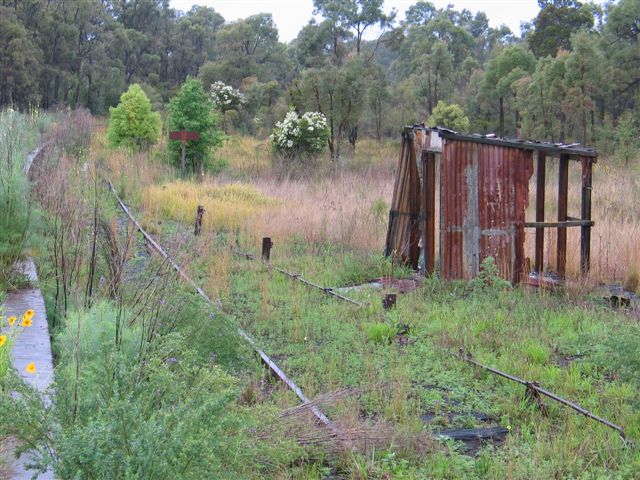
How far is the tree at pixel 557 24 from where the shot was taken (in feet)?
156

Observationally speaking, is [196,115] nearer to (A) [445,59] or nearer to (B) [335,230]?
(B) [335,230]

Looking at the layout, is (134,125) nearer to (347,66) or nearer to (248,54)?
(347,66)

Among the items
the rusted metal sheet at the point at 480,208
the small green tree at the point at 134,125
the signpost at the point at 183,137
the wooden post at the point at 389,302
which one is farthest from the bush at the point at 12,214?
the small green tree at the point at 134,125

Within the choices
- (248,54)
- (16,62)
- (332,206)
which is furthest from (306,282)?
(248,54)

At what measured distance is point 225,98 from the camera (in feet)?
152

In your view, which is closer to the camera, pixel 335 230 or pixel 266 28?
pixel 335 230

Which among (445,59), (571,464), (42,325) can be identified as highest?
(445,59)

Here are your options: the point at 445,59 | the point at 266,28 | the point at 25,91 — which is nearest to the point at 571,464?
the point at 445,59

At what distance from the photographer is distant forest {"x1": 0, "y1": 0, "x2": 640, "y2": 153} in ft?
115

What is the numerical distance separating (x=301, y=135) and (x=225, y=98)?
62.1 ft

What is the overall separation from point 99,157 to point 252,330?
18.4m

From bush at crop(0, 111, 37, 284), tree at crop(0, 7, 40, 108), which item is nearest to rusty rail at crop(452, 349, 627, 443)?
bush at crop(0, 111, 37, 284)

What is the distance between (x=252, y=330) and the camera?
25.6 feet

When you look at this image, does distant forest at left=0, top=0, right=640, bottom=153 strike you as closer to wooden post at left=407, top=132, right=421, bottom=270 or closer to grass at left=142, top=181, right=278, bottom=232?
grass at left=142, top=181, right=278, bottom=232
